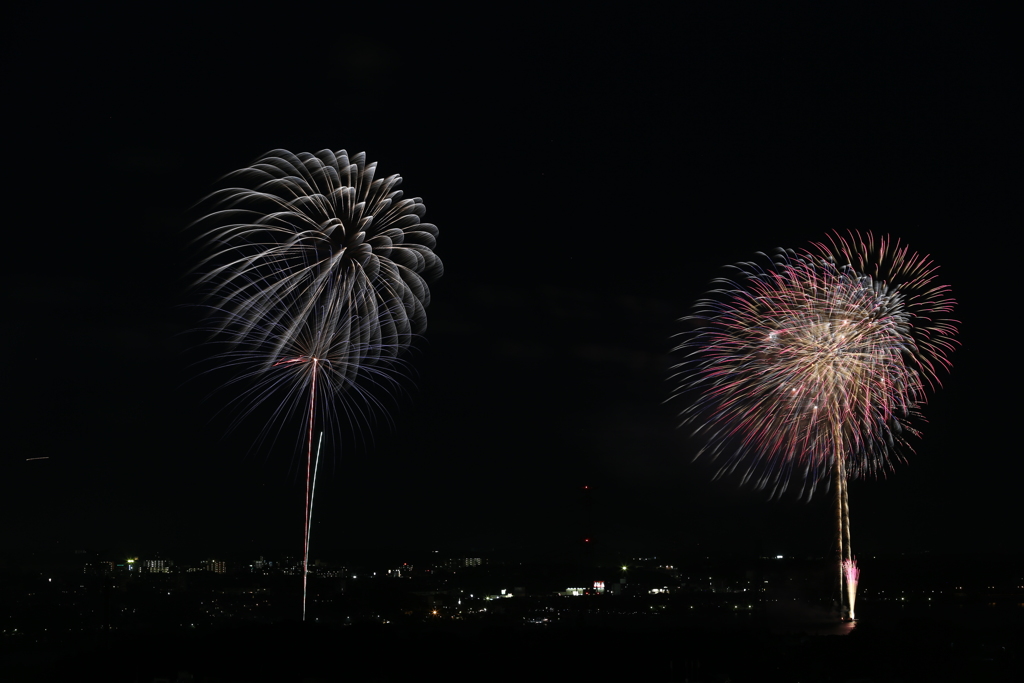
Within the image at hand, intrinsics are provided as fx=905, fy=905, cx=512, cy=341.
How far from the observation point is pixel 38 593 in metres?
99.9

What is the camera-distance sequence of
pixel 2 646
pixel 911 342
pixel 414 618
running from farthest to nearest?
pixel 414 618
pixel 2 646
pixel 911 342

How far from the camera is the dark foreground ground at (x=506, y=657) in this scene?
136ft

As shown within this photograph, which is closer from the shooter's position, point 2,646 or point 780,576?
point 2,646

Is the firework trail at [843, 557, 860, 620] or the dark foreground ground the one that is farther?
the firework trail at [843, 557, 860, 620]

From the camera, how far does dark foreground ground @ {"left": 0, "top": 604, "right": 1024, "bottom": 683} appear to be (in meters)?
41.5

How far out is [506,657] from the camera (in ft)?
163

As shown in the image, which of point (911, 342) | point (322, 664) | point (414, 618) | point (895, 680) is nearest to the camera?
point (911, 342)

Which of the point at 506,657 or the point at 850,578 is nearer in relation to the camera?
the point at 506,657

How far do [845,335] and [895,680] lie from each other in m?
16.0

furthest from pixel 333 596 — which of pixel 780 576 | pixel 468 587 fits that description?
pixel 780 576

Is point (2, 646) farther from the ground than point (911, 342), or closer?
closer

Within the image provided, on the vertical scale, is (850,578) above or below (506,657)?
above

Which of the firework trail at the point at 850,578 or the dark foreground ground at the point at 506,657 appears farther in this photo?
the firework trail at the point at 850,578

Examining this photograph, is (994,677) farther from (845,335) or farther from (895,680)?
(845,335)
